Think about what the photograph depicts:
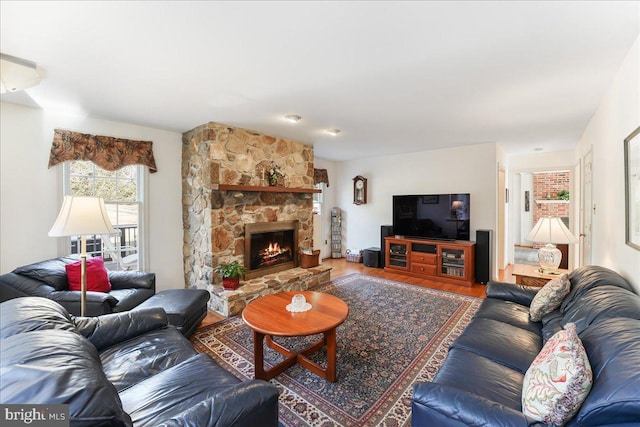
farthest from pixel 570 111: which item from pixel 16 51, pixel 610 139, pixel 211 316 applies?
pixel 16 51

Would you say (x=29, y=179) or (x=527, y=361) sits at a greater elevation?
(x=29, y=179)

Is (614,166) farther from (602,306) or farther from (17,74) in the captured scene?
(17,74)

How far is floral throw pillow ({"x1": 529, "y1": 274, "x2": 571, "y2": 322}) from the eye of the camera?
213 centimetres

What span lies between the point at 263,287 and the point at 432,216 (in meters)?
3.32

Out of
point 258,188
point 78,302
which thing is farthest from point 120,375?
point 258,188

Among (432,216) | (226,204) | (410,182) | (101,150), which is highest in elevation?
(101,150)

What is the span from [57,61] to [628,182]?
4246 millimetres

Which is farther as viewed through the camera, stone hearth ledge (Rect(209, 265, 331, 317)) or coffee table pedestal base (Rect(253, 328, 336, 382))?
stone hearth ledge (Rect(209, 265, 331, 317))

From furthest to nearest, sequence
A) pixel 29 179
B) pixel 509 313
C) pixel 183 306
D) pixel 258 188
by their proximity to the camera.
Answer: pixel 258 188 → pixel 29 179 → pixel 183 306 → pixel 509 313

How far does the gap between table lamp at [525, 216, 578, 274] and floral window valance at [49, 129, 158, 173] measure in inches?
191

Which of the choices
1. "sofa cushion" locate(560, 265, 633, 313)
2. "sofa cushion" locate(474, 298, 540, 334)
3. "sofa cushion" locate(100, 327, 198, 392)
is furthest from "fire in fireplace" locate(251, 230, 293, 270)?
"sofa cushion" locate(560, 265, 633, 313)

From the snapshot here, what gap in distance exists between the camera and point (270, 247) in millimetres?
4426

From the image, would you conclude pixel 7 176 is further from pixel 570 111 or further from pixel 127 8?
pixel 570 111

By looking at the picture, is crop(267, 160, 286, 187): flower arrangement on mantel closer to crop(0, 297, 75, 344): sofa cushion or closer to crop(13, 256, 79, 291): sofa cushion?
crop(13, 256, 79, 291): sofa cushion
